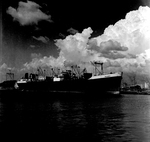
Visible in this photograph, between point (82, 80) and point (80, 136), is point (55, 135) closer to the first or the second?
point (80, 136)

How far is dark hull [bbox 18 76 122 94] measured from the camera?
110 m

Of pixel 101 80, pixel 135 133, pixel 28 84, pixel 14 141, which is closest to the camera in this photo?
pixel 14 141

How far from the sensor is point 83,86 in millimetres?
120188

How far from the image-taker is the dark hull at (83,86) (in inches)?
4345

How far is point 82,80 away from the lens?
12031cm

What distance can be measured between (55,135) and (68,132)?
4.98 ft

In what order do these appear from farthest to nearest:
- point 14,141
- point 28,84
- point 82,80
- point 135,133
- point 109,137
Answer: point 28,84 < point 82,80 < point 135,133 < point 109,137 < point 14,141

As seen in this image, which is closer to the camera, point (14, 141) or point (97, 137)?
point (14, 141)

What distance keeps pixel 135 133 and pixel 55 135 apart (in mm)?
7153

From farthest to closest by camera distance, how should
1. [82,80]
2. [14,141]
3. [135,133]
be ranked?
[82,80]
[135,133]
[14,141]

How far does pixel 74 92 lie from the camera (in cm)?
12575

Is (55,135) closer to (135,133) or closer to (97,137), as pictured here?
(97,137)

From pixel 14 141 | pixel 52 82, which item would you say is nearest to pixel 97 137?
pixel 14 141

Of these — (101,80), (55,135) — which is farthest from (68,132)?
(101,80)
